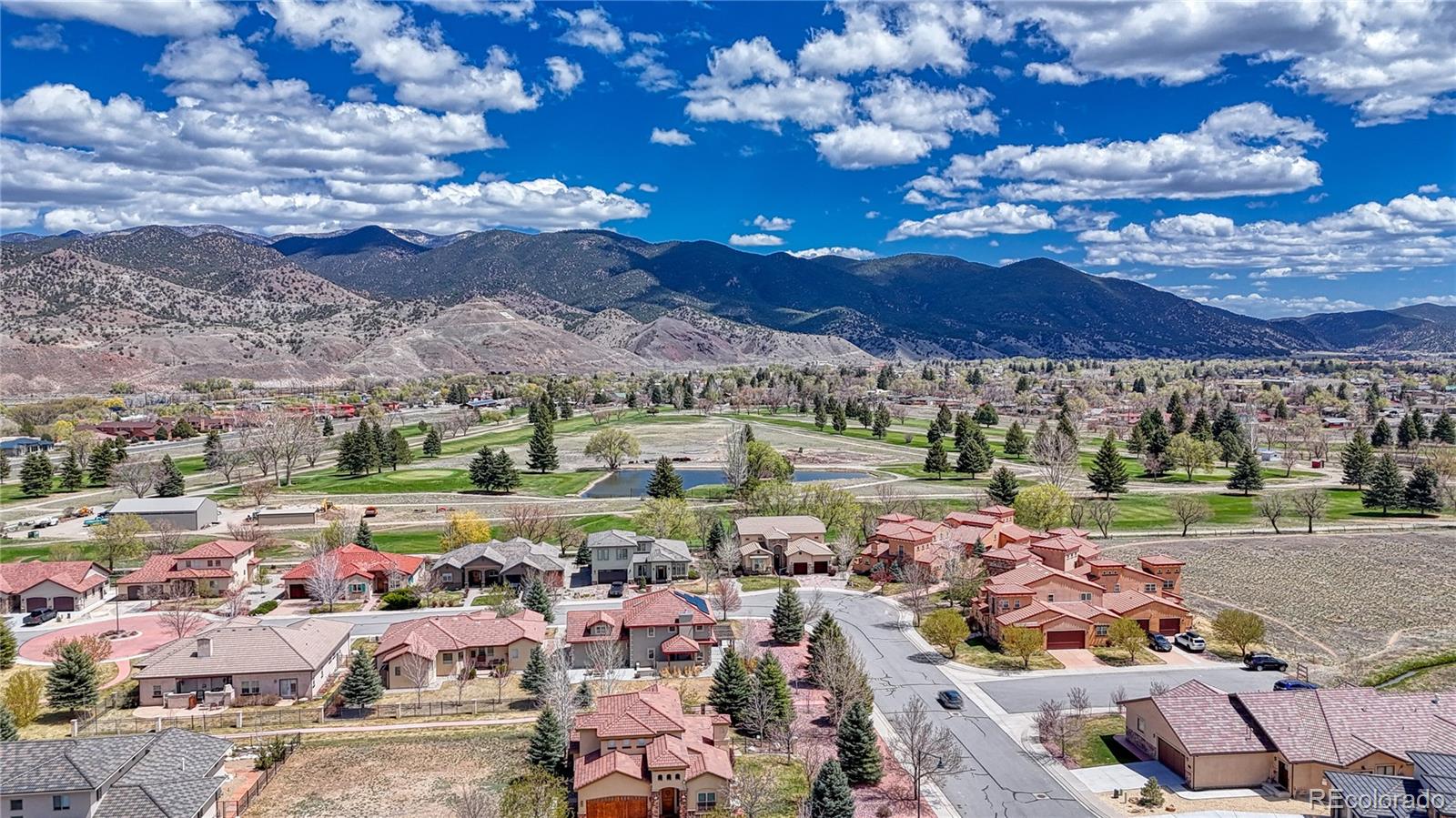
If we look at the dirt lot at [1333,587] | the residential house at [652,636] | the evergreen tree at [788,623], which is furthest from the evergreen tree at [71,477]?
the dirt lot at [1333,587]

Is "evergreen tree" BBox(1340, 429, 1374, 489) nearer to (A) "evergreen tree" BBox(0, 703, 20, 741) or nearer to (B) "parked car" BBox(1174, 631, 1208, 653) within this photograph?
(B) "parked car" BBox(1174, 631, 1208, 653)

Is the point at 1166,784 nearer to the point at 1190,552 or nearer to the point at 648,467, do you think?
the point at 1190,552

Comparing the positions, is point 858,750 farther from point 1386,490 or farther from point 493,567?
point 1386,490

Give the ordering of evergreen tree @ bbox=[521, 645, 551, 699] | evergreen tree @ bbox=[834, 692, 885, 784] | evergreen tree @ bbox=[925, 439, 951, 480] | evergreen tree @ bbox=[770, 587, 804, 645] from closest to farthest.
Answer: evergreen tree @ bbox=[834, 692, 885, 784] → evergreen tree @ bbox=[521, 645, 551, 699] → evergreen tree @ bbox=[770, 587, 804, 645] → evergreen tree @ bbox=[925, 439, 951, 480]

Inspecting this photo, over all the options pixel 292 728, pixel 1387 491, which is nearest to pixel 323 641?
pixel 292 728

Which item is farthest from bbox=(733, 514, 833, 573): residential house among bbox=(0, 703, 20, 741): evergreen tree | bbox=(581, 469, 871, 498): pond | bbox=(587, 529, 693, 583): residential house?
bbox=(0, 703, 20, 741): evergreen tree

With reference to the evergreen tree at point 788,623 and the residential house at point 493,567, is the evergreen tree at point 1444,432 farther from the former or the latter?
the residential house at point 493,567

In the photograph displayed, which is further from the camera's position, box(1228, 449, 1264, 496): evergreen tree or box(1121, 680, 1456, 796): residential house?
box(1228, 449, 1264, 496): evergreen tree
